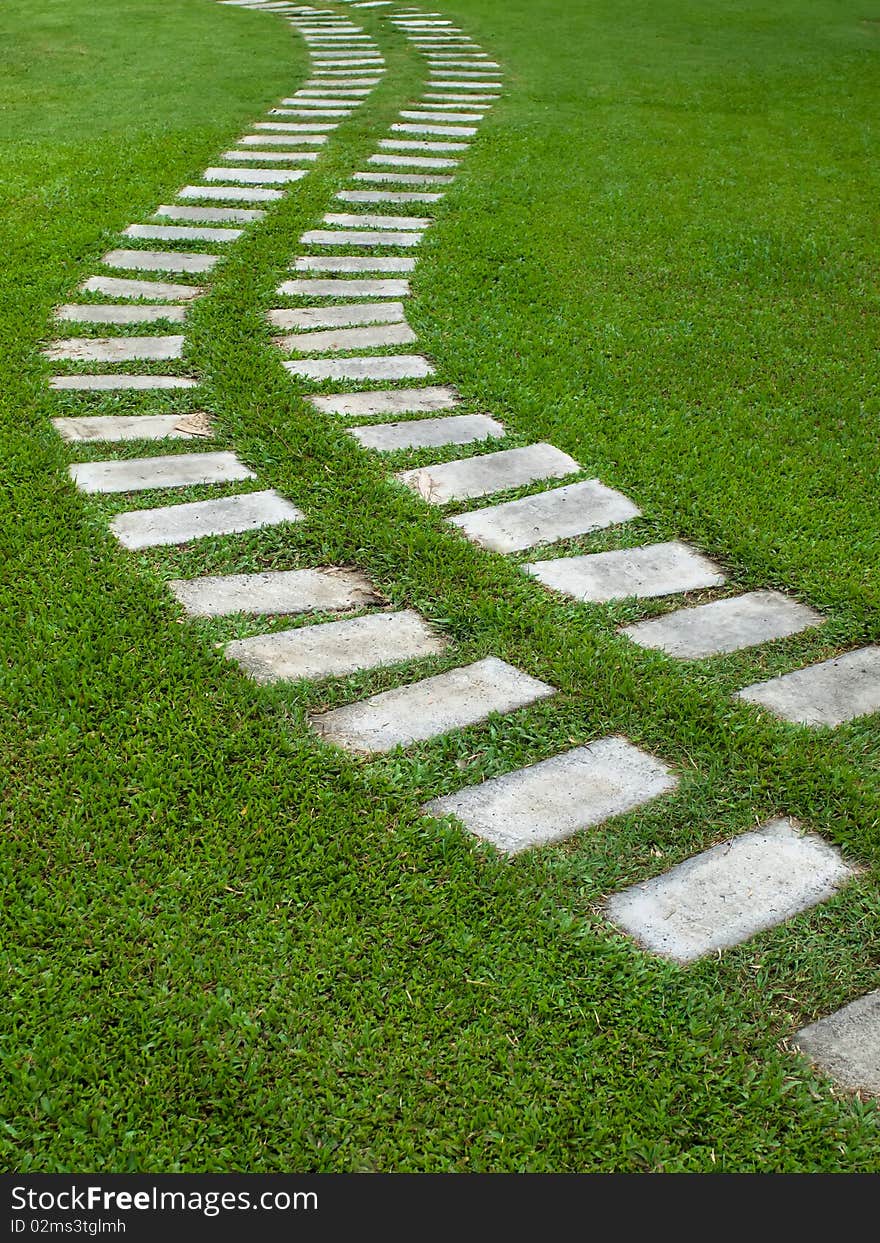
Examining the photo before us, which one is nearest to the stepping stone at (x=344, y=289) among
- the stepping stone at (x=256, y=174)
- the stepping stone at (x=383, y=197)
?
the stepping stone at (x=383, y=197)

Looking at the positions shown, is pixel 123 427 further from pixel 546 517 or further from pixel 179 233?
pixel 179 233

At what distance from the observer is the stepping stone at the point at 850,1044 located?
1689 mm

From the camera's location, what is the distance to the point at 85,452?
10.9 feet

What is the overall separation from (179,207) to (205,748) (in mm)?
3909

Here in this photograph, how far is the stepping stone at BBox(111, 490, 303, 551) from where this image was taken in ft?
9.64

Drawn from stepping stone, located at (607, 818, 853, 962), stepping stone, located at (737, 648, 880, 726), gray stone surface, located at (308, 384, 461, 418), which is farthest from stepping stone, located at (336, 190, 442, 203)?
stepping stone, located at (607, 818, 853, 962)

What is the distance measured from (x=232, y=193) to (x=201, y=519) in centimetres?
317

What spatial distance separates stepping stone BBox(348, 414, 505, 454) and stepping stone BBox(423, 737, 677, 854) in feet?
4.88

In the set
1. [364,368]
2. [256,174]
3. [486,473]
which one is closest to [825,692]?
[486,473]

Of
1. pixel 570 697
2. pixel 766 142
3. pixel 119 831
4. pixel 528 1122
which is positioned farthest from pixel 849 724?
pixel 766 142

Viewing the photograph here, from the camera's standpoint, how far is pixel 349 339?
420 centimetres

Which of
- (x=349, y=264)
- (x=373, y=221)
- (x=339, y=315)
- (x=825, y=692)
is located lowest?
(x=825, y=692)

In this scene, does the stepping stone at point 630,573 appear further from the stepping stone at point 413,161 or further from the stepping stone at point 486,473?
the stepping stone at point 413,161

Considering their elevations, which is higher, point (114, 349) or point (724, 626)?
point (114, 349)
